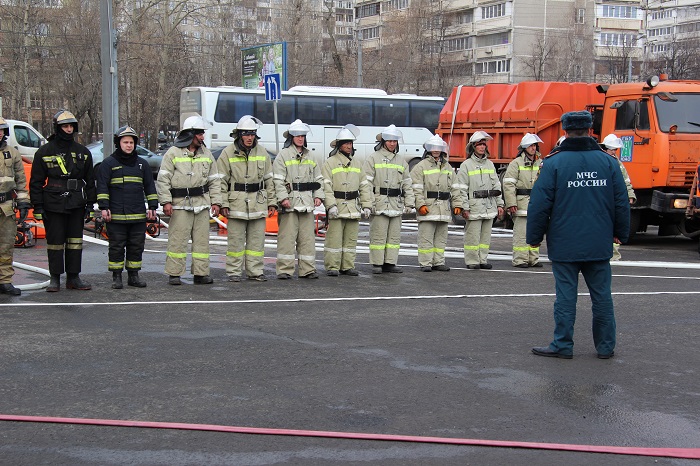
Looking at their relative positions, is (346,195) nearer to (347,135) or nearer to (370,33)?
(347,135)

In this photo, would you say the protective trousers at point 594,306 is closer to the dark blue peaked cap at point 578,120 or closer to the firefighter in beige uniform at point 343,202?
the dark blue peaked cap at point 578,120

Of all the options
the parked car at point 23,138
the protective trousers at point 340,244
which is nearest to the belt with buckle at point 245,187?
the protective trousers at point 340,244

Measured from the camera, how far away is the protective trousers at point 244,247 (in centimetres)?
1177

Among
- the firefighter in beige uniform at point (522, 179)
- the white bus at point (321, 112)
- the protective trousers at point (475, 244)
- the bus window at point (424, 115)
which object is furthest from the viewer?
the bus window at point (424, 115)

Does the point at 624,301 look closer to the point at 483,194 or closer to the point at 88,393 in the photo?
the point at 483,194

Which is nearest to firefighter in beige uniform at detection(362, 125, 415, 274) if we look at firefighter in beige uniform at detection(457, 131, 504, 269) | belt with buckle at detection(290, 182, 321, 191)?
belt with buckle at detection(290, 182, 321, 191)

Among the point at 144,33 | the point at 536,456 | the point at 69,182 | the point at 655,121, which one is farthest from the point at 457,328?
the point at 144,33

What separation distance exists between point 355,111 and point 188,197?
94.4 ft

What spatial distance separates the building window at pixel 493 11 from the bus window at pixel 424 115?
41.8 m

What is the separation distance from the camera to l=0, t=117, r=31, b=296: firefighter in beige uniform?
10.4m

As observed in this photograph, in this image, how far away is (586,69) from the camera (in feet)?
223

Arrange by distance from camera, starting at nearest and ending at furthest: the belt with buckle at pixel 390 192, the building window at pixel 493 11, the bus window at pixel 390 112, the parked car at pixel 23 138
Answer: the belt with buckle at pixel 390 192 < the parked car at pixel 23 138 < the bus window at pixel 390 112 < the building window at pixel 493 11

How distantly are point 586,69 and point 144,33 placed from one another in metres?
32.7

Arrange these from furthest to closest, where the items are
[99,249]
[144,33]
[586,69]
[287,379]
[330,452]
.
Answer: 1. [586,69]
2. [144,33]
3. [99,249]
4. [287,379]
5. [330,452]
